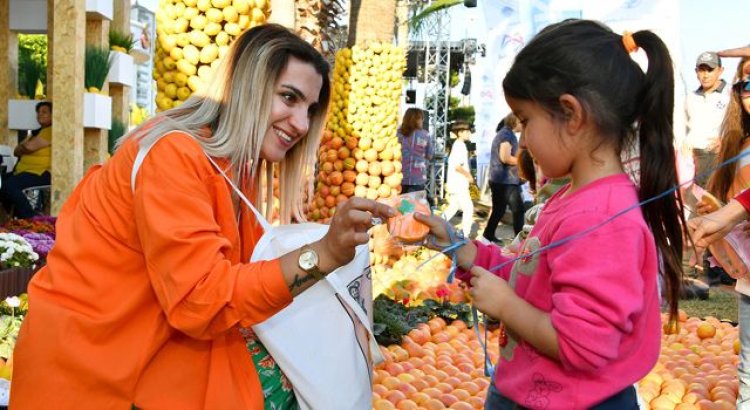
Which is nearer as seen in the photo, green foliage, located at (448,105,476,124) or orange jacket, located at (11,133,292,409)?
orange jacket, located at (11,133,292,409)

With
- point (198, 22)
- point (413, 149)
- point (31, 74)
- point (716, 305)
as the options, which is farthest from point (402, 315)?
point (31, 74)

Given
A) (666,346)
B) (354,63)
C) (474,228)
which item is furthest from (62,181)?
(474,228)

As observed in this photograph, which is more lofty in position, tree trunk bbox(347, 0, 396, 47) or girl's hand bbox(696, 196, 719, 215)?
tree trunk bbox(347, 0, 396, 47)

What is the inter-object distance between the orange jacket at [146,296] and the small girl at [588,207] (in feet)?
1.80

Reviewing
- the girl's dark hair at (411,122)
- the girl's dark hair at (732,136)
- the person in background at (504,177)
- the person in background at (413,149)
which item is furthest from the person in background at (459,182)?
the girl's dark hair at (732,136)

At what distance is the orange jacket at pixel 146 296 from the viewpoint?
5.41 ft

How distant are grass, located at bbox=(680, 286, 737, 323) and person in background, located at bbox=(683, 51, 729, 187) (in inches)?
56.2

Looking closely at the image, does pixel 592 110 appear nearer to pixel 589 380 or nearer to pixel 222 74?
pixel 589 380

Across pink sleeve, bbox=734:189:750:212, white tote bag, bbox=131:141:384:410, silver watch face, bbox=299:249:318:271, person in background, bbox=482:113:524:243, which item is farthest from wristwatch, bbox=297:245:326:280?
person in background, bbox=482:113:524:243

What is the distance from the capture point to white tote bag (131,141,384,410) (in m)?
1.93

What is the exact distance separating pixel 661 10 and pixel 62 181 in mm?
6895

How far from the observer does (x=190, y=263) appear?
5.36 feet

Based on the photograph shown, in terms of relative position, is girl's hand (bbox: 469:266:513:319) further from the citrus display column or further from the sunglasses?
the citrus display column

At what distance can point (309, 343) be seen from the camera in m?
1.96
